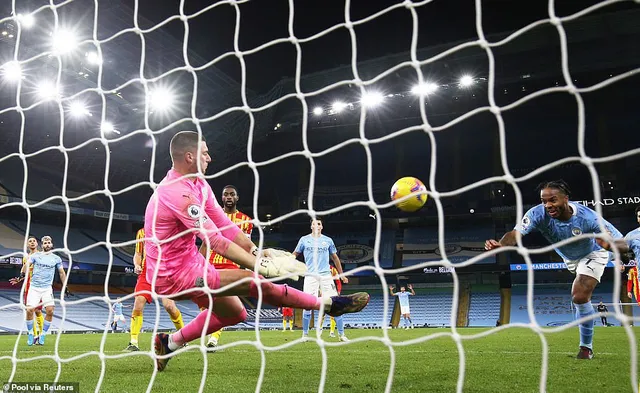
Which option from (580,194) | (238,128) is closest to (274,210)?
(238,128)

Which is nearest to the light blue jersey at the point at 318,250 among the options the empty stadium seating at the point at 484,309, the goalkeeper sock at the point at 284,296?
the goalkeeper sock at the point at 284,296

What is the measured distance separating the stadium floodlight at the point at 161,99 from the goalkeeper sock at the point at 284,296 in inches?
689

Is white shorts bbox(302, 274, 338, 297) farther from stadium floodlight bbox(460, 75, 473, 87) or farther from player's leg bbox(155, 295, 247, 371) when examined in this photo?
stadium floodlight bbox(460, 75, 473, 87)

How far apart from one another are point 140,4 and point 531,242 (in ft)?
74.5

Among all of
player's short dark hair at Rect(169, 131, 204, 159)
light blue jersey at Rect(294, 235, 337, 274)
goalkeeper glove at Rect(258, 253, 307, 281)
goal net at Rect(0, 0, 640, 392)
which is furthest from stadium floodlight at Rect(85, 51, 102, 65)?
goalkeeper glove at Rect(258, 253, 307, 281)

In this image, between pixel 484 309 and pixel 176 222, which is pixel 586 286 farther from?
pixel 484 309

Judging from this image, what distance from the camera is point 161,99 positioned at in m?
20.7

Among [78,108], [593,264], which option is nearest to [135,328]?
[593,264]

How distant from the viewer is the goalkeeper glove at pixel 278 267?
128 inches

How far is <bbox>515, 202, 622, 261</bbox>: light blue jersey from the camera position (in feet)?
17.5

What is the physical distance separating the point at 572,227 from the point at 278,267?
3.57m

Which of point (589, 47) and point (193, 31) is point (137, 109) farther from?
point (589, 47)

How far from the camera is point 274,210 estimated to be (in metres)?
32.0

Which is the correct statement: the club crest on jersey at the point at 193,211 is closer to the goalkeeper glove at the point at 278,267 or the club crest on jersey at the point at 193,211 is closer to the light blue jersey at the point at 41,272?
the goalkeeper glove at the point at 278,267
